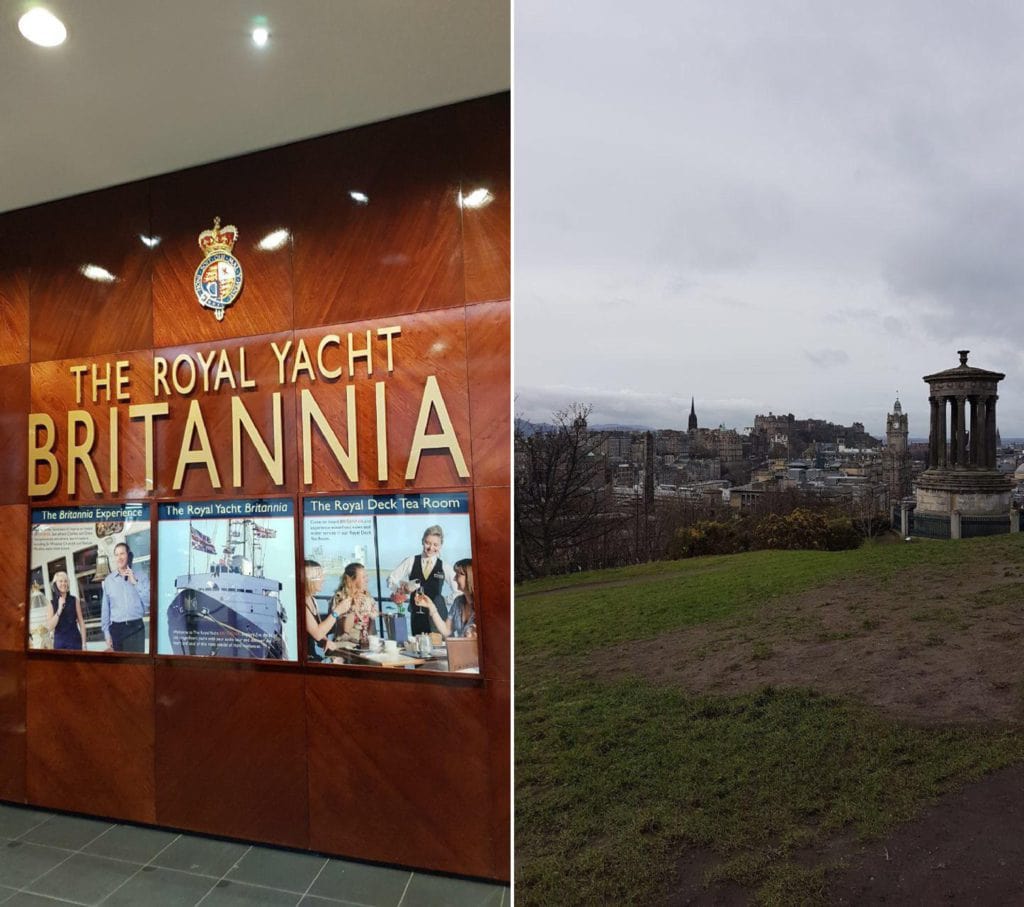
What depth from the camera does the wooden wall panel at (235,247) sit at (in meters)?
1.98

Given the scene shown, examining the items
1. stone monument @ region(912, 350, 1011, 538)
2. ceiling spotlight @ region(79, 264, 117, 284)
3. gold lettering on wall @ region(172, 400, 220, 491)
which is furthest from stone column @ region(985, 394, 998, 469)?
ceiling spotlight @ region(79, 264, 117, 284)

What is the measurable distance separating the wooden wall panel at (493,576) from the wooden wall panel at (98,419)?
111cm

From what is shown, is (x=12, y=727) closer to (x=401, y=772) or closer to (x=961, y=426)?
(x=401, y=772)

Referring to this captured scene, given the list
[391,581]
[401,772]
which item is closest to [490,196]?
[391,581]

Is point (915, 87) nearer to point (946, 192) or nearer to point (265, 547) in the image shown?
point (946, 192)

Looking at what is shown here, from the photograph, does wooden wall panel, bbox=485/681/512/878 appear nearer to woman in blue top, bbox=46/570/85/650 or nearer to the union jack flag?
the union jack flag

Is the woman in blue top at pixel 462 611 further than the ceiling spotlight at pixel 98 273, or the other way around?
the ceiling spotlight at pixel 98 273

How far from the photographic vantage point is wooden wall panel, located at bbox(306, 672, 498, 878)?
1.77 metres

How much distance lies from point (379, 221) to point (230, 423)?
30.0 inches

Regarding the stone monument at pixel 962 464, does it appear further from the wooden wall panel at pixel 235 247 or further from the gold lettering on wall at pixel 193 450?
the gold lettering on wall at pixel 193 450

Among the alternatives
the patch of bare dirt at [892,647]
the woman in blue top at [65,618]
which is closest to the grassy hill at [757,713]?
the patch of bare dirt at [892,647]

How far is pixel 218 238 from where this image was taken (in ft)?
6.66

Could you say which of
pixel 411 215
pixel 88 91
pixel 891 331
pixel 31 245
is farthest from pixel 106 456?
pixel 891 331

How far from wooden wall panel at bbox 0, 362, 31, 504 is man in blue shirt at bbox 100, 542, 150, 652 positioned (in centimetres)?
47
